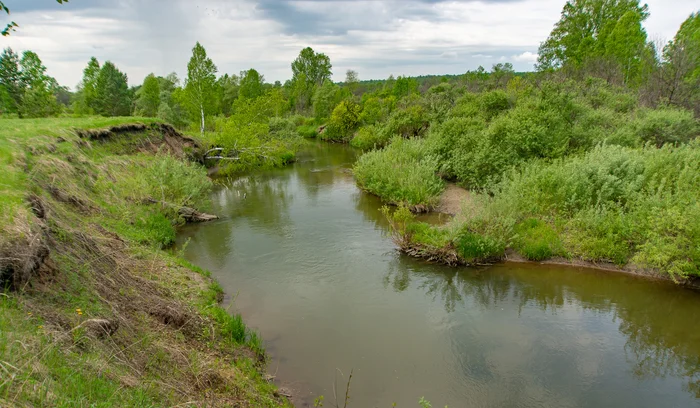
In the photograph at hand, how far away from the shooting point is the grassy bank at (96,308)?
14.6 ft

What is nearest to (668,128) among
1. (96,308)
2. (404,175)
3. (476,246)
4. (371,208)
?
(404,175)

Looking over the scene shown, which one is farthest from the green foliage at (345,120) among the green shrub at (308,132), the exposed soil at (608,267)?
the exposed soil at (608,267)

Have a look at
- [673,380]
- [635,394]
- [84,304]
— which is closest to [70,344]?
[84,304]

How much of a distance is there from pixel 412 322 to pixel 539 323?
373 cm

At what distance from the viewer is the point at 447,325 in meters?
10.9

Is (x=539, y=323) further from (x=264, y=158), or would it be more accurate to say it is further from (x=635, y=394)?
(x=264, y=158)

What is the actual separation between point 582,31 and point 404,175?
126ft

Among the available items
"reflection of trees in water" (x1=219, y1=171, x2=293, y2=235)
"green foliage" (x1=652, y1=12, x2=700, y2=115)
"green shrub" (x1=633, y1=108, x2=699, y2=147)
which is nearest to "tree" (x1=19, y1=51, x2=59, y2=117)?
"reflection of trees in water" (x1=219, y1=171, x2=293, y2=235)

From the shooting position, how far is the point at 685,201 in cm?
1273

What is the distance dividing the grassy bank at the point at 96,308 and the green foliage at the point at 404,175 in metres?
12.0

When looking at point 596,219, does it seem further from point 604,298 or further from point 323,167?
point 323,167

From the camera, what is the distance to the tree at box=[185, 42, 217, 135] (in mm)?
37250

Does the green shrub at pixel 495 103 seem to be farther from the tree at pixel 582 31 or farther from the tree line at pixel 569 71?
the tree at pixel 582 31

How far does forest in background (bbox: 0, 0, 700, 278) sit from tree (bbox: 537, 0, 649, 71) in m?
0.14
